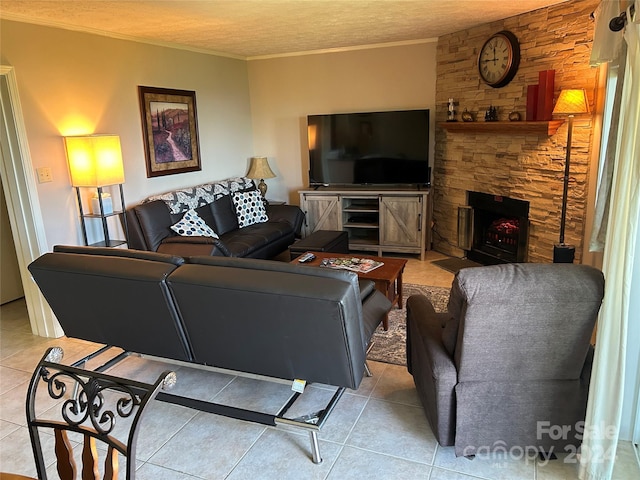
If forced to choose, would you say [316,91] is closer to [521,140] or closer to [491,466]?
[521,140]

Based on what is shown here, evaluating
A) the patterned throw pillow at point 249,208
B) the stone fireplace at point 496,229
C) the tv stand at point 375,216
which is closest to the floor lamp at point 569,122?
the stone fireplace at point 496,229

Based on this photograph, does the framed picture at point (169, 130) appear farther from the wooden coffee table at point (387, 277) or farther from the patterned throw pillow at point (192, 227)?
the wooden coffee table at point (387, 277)

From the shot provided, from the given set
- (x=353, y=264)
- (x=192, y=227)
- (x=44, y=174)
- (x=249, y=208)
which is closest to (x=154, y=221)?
(x=192, y=227)

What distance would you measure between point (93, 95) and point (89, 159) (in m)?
0.78

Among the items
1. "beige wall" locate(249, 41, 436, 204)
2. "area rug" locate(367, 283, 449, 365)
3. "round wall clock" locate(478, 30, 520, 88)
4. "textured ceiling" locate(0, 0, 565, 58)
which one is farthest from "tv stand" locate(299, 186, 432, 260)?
"textured ceiling" locate(0, 0, 565, 58)

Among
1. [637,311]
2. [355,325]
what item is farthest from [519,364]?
[355,325]

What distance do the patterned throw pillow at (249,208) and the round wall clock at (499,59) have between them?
2914mm

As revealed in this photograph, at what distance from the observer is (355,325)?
2.07m

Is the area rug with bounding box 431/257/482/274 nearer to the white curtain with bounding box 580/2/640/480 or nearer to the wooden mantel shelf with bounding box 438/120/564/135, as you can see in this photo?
the wooden mantel shelf with bounding box 438/120/564/135

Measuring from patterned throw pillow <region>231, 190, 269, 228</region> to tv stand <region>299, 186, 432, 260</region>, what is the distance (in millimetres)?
587

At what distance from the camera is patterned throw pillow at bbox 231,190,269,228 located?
5.48m

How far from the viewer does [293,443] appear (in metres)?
2.38

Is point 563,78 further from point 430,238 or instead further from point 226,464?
point 226,464

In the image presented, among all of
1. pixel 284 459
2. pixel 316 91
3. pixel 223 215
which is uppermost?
pixel 316 91
